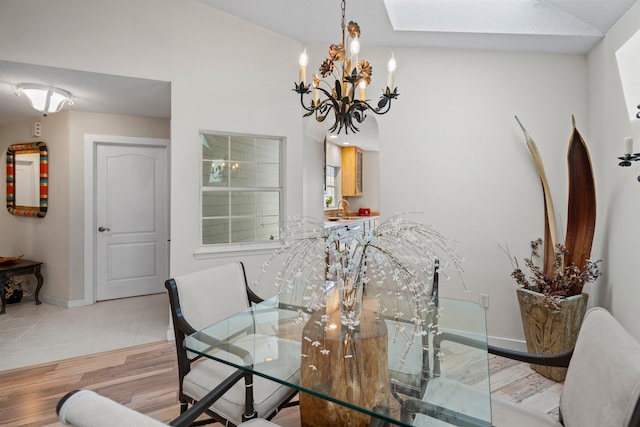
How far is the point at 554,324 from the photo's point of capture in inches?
93.5

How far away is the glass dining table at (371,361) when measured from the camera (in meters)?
1.14

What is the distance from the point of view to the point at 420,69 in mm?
3117

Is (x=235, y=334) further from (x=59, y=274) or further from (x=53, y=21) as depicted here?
(x=59, y=274)

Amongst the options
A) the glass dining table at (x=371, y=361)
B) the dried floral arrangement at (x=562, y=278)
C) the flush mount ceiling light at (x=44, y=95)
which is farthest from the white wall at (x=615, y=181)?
the flush mount ceiling light at (x=44, y=95)

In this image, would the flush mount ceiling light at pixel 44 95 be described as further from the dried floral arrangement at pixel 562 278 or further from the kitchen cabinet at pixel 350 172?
the kitchen cabinet at pixel 350 172

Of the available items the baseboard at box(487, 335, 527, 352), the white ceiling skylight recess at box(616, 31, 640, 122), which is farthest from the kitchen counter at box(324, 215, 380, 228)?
the white ceiling skylight recess at box(616, 31, 640, 122)

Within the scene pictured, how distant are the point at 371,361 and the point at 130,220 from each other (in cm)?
418

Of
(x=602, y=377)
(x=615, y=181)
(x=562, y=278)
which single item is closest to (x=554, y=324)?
(x=562, y=278)

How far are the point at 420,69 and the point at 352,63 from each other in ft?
5.53

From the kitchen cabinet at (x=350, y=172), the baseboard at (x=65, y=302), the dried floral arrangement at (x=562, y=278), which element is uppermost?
the kitchen cabinet at (x=350, y=172)

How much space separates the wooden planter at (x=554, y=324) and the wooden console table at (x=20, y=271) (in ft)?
17.3

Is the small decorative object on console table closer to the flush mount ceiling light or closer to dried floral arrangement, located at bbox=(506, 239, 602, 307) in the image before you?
dried floral arrangement, located at bbox=(506, 239, 602, 307)

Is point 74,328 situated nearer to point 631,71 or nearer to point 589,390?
point 589,390

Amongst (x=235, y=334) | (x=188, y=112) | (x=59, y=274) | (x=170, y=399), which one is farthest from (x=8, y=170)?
(x=235, y=334)
